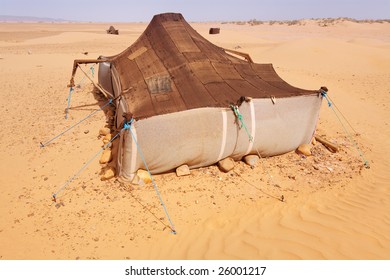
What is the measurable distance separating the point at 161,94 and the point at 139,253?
11.1 feet

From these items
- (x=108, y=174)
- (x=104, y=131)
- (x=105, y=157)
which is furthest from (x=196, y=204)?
(x=104, y=131)

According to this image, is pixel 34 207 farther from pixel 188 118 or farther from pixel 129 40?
pixel 129 40

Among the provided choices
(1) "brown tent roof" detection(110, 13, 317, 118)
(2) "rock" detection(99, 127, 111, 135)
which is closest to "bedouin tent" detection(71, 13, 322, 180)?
(1) "brown tent roof" detection(110, 13, 317, 118)

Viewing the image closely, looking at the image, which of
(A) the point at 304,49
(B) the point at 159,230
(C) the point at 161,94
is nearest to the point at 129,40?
(A) the point at 304,49

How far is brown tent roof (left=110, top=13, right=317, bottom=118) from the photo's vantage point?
6.09m

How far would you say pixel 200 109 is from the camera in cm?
561

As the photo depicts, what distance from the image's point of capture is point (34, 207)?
5.25m

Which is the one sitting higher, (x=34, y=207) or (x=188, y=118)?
(x=188, y=118)

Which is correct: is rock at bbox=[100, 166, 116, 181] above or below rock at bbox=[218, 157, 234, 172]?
below

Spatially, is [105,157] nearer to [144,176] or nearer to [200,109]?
[144,176]

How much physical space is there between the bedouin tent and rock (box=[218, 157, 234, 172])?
0.10 meters

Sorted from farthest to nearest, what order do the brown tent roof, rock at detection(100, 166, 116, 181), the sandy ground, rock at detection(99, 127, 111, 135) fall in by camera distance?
rock at detection(99, 127, 111, 135), the brown tent roof, rock at detection(100, 166, 116, 181), the sandy ground

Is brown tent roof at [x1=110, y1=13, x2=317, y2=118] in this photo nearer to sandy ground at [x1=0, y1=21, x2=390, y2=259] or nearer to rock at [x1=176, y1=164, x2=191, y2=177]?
rock at [x1=176, y1=164, x2=191, y2=177]

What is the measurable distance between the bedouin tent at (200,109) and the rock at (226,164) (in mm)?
103
